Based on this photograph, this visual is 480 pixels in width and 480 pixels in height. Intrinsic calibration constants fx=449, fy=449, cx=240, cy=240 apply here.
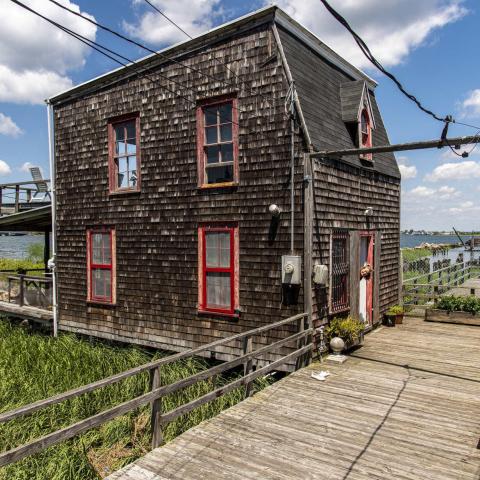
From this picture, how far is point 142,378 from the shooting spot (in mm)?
10039

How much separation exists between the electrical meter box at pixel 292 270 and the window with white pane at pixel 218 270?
1.43 metres

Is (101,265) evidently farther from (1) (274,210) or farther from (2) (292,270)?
(2) (292,270)

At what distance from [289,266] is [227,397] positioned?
2835 millimetres

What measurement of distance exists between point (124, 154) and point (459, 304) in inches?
422

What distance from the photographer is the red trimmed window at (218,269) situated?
32.7ft

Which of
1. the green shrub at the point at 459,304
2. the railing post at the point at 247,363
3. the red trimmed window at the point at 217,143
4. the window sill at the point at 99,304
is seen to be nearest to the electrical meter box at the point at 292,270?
the railing post at the point at 247,363

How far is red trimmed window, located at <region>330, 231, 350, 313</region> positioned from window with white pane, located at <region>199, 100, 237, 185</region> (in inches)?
112

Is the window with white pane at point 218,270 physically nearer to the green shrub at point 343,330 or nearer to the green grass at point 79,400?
the green grass at point 79,400

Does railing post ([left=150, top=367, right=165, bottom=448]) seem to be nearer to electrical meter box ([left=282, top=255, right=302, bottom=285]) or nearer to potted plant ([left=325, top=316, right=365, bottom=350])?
electrical meter box ([left=282, top=255, right=302, bottom=285])

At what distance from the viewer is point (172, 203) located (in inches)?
434

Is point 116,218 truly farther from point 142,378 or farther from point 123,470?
point 123,470

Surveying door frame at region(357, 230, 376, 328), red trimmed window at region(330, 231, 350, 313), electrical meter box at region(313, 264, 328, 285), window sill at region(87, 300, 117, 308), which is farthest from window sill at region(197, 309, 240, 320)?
door frame at region(357, 230, 376, 328)

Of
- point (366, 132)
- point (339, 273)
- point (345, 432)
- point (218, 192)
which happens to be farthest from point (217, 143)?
point (345, 432)

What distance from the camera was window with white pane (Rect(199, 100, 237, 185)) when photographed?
33.1ft
